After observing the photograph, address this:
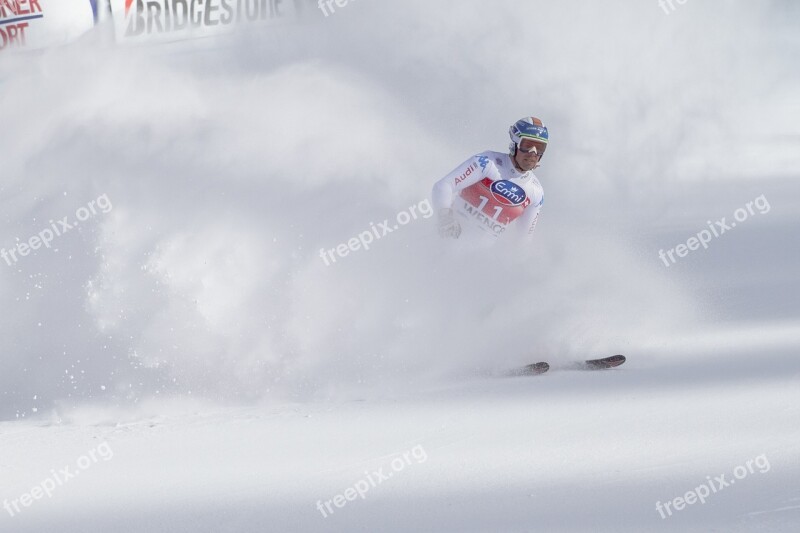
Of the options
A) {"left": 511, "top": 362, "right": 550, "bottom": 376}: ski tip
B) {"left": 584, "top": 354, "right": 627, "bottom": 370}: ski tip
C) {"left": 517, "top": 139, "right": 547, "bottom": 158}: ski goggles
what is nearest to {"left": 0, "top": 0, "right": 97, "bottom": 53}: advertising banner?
{"left": 517, "top": 139, "right": 547, "bottom": 158}: ski goggles

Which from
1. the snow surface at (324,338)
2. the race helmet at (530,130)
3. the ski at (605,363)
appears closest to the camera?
the snow surface at (324,338)

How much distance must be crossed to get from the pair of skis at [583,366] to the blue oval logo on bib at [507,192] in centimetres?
135

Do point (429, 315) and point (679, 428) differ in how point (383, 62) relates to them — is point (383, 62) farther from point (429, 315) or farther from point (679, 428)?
point (679, 428)

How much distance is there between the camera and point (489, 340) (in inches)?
267

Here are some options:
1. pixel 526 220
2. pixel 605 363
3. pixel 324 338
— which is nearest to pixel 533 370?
pixel 605 363

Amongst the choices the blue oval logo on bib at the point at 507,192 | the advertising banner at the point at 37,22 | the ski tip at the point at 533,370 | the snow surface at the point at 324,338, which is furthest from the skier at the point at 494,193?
the advertising banner at the point at 37,22

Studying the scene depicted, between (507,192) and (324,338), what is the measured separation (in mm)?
1802

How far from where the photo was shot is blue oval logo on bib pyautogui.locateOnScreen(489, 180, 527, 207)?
741 centimetres

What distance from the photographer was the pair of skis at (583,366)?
636 cm

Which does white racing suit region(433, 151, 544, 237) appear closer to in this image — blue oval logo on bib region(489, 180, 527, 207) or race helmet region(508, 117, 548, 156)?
blue oval logo on bib region(489, 180, 527, 207)

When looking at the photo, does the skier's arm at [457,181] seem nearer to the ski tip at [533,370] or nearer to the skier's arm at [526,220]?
the skier's arm at [526,220]

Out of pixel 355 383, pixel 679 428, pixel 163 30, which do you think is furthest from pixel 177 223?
pixel 163 30

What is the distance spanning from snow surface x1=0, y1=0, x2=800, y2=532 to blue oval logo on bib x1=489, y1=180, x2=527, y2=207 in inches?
12.4

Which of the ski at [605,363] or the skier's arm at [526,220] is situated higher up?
the skier's arm at [526,220]
